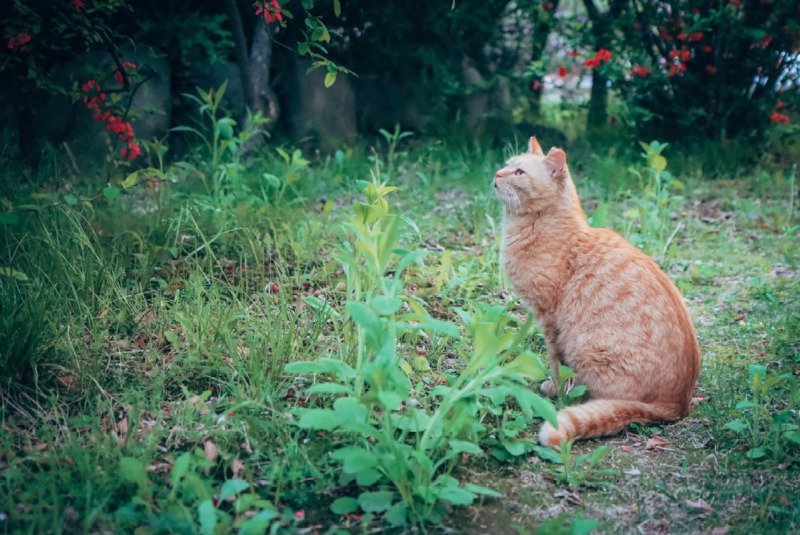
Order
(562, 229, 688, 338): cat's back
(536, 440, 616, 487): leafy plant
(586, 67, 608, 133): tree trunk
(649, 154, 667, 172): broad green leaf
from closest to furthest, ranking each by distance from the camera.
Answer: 1. (536, 440, 616, 487): leafy plant
2. (562, 229, 688, 338): cat's back
3. (649, 154, 667, 172): broad green leaf
4. (586, 67, 608, 133): tree trunk

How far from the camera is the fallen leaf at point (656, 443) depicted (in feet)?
8.97

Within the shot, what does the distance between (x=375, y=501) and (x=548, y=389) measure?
134cm

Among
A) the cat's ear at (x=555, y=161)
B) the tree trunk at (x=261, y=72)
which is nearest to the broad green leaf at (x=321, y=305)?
the cat's ear at (x=555, y=161)

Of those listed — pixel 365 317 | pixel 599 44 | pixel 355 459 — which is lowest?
pixel 355 459

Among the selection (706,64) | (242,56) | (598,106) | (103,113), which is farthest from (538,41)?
→ (103,113)

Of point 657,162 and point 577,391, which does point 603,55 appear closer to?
point 657,162

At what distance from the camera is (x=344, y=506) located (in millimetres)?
2148

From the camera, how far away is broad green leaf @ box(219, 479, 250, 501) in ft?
6.88

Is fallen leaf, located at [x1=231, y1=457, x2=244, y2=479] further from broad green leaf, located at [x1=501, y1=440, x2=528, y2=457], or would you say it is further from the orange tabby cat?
the orange tabby cat

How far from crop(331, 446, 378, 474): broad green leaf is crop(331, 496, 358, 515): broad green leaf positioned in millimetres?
99

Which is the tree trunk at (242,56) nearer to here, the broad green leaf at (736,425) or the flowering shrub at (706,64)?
the flowering shrub at (706,64)

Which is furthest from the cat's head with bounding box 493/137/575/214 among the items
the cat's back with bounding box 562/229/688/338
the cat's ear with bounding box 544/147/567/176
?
the cat's back with bounding box 562/229/688/338

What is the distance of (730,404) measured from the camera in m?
3.01

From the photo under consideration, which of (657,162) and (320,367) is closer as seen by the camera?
(320,367)
